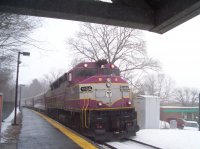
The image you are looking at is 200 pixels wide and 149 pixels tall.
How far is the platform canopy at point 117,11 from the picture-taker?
27.3 ft

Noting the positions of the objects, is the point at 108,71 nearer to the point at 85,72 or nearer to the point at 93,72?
the point at 93,72

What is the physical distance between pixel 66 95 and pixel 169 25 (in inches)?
486

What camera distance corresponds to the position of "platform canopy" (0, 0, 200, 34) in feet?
27.3

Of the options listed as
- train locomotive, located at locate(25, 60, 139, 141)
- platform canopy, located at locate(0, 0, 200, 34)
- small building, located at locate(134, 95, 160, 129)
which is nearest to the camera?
platform canopy, located at locate(0, 0, 200, 34)

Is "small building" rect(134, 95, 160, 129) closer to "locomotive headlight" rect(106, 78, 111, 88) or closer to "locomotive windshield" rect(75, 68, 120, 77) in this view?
"locomotive windshield" rect(75, 68, 120, 77)

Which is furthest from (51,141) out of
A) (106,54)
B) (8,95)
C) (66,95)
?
(8,95)

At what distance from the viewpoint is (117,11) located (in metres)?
8.98

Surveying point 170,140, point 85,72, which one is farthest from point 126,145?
point 85,72

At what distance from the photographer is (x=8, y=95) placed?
58625mm

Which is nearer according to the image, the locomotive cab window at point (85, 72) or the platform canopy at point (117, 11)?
the platform canopy at point (117, 11)

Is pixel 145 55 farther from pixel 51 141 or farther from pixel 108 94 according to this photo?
pixel 51 141

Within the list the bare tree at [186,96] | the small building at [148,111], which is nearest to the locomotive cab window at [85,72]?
the small building at [148,111]

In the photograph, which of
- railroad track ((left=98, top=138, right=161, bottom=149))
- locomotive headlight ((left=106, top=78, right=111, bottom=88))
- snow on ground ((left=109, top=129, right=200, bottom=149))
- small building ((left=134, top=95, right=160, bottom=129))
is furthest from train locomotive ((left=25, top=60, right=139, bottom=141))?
small building ((left=134, top=95, right=160, bottom=129))

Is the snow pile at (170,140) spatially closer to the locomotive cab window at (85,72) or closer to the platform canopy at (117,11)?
the locomotive cab window at (85,72)
